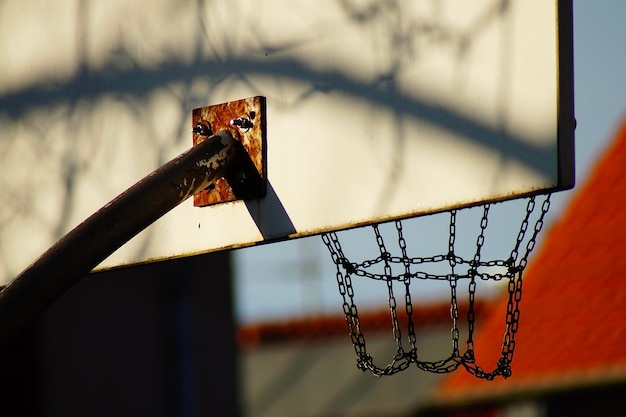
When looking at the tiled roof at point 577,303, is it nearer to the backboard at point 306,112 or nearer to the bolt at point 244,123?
the backboard at point 306,112

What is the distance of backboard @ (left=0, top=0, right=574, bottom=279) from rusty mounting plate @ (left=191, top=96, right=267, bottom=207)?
0.07ft

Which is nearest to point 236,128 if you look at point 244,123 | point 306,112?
point 244,123

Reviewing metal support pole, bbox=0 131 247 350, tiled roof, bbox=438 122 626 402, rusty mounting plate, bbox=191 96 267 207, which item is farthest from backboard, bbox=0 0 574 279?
tiled roof, bbox=438 122 626 402

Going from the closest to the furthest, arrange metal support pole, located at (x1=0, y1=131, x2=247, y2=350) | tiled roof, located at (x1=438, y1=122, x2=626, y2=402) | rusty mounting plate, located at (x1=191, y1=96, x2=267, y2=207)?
metal support pole, located at (x1=0, y1=131, x2=247, y2=350) < rusty mounting plate, located at (x1=191, y1=96, x2=267, y2=207) < tiled roof, located at (x1=438, y1=122, x2=626, y2=402)

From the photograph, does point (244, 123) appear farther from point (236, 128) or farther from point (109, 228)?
point (109, 228)

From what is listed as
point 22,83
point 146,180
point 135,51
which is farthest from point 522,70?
point 22,83

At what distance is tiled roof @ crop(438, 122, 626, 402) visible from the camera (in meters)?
7.84

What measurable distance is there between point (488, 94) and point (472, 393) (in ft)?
19.6

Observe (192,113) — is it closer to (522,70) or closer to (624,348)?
(522,70)

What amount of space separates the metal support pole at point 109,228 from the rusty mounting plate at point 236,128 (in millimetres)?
34

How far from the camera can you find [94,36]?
4094mm

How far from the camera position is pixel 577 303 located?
8234 mm

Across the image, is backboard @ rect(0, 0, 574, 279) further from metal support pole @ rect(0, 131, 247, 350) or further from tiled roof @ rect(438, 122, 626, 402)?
tiled roof @ rect(438, 122, 626, 402)

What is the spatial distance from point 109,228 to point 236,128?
0.54m
